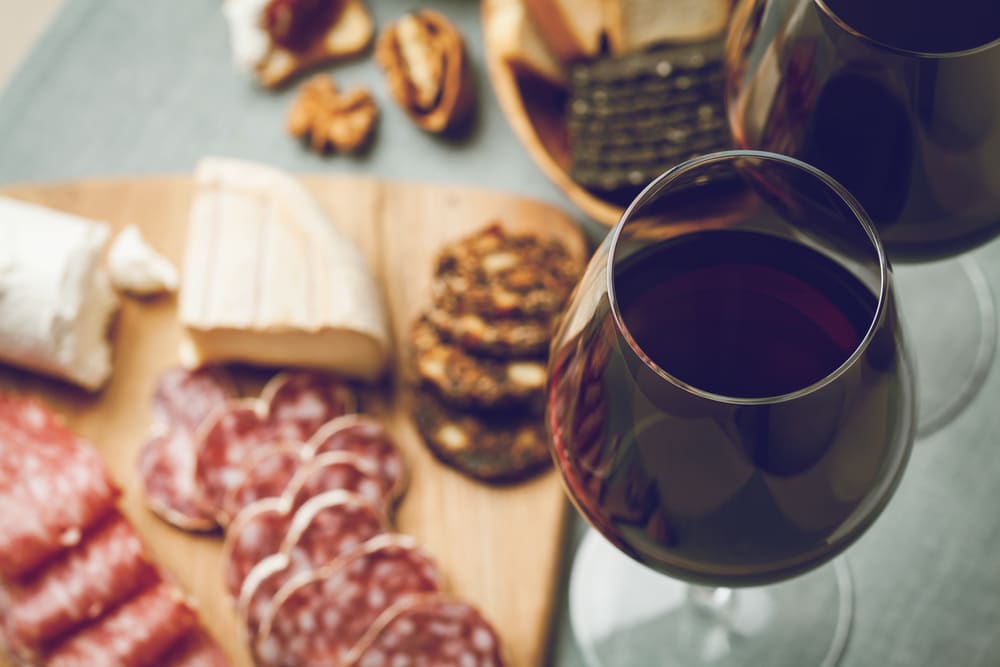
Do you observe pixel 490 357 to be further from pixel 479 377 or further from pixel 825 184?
pixel 825 184

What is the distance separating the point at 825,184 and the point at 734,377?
10 cm

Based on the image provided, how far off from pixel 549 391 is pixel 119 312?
1.99 feet

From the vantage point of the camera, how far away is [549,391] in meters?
0.48

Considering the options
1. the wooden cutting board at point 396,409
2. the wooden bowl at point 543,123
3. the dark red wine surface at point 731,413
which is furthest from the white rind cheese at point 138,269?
the dark red wine surface at point 731,413

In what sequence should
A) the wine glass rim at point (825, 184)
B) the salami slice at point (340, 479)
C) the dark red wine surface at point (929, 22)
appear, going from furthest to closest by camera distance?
the salami slice at point (340, 479), the dark red wine surface at point (929, 22), the wine glass rim at point (825, 184)

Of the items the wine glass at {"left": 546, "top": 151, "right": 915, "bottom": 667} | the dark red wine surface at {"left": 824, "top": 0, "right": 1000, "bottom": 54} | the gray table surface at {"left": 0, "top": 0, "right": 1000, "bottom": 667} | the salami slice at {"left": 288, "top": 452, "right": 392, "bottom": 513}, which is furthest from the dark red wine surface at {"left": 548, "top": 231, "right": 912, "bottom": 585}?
the gray table surface at {"left": 0, "top": 0, "right": 1000, "bottom": 667}

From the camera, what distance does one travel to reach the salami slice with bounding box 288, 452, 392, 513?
0.83 metres

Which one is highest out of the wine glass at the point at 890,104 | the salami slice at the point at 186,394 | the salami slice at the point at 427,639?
the wine glass at the point at 890,104

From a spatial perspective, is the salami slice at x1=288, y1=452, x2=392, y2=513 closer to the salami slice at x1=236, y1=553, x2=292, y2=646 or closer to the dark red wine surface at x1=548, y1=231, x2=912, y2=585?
the salami slice at x1=236, y1=553, x2=292, y2=646

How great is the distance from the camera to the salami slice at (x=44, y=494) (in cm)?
83

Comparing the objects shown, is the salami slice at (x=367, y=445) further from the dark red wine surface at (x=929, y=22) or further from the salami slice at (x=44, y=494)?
the dark red wine surface at (x=929, y=22)

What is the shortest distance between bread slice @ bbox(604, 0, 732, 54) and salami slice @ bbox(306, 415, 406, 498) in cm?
41

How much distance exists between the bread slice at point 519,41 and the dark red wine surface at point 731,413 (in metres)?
0.45

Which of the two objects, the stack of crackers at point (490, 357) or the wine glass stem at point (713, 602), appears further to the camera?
the stack of crackers at point (490, 357)
